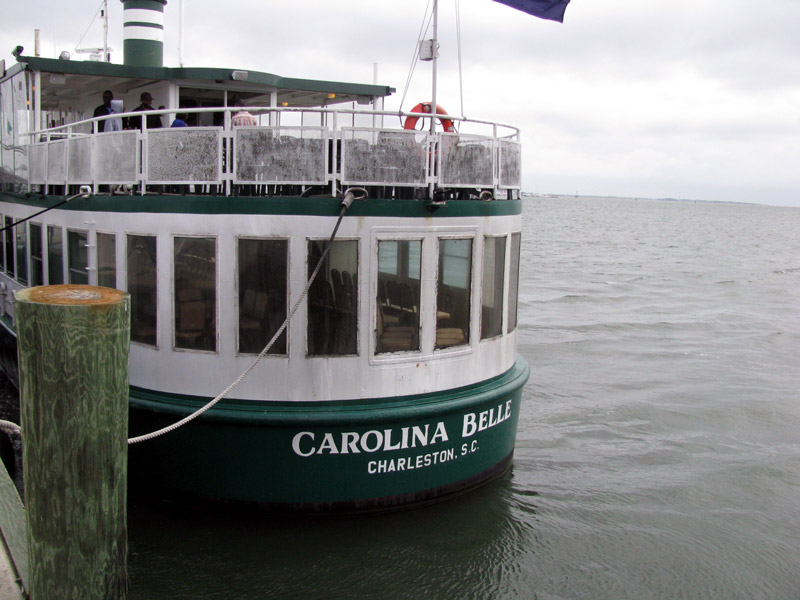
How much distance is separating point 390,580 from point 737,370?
1136 cm

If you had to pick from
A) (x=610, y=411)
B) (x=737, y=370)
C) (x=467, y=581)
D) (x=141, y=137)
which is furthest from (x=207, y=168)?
(x=737, y=370)

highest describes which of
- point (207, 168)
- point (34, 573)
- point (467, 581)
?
point (207, 168)

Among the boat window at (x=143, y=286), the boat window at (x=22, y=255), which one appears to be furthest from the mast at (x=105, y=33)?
Result: the boat window at (x=143, y=286)

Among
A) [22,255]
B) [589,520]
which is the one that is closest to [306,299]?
[589,520]

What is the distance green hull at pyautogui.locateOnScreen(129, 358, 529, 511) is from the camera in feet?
24.3

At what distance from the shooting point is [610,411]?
13.2 meters

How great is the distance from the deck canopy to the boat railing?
2408 mm

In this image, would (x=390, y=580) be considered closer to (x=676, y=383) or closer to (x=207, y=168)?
(x=207, y=168)

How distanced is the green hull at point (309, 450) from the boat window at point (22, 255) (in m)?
4.24

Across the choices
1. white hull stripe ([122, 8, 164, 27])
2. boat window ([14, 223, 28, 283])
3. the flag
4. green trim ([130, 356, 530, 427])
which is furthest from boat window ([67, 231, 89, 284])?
the flag

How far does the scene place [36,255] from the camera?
34.3 ft

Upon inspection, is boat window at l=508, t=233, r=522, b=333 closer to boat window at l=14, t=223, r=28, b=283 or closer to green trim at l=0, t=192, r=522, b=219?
green trim at l=0, t=192, r=522, b=219

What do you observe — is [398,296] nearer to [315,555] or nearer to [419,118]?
[419,118]

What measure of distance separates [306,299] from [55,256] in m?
3.77
